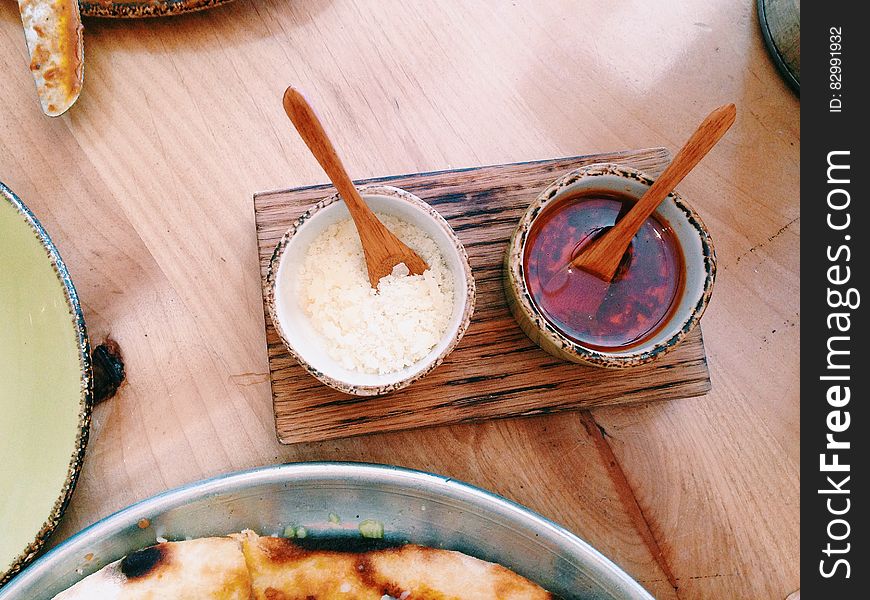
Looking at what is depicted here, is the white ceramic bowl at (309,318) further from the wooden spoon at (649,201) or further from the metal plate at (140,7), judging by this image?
the metal plate at (140,7)

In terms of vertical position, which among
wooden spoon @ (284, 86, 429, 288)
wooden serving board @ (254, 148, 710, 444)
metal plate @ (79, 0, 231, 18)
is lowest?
wooden serving board @ (254, 148, 710, 444)

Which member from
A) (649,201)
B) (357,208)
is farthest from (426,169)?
(649,201)

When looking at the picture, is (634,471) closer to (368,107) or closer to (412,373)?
(412,373)

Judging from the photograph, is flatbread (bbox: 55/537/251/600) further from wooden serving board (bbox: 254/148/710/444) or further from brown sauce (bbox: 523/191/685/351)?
brown sauce (bbox: 523/191/685/351)

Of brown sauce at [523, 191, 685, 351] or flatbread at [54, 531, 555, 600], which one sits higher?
brown sauce at [523, 191, 685, 351]

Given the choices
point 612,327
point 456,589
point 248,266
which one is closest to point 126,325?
point 248,266

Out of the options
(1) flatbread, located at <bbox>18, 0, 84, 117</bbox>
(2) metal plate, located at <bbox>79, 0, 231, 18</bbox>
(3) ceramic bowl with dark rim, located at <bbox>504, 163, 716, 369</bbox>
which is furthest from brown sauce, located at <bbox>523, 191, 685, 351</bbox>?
(1) flatbread, located at <bbox>18, 0, 84, 117</bbox>

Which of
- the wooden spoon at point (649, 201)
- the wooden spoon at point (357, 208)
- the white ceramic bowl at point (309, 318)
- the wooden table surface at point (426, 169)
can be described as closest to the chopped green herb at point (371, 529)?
the wooden table surface at point (426, 169)
